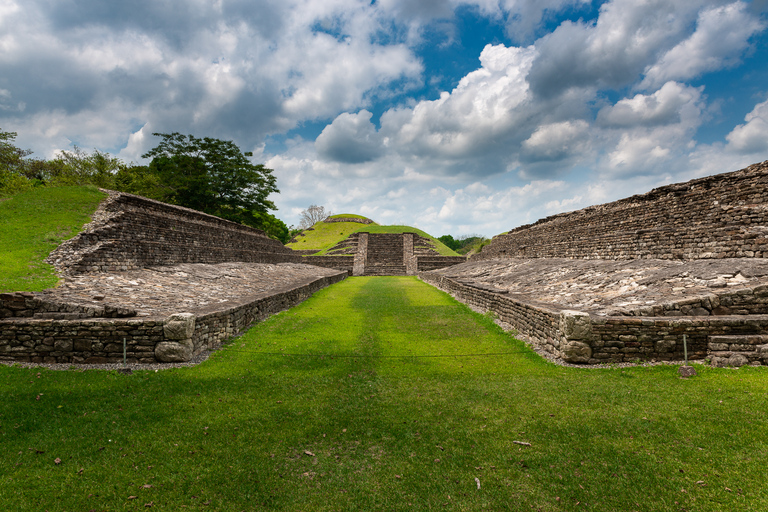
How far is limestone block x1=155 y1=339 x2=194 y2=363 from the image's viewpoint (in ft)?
17.9

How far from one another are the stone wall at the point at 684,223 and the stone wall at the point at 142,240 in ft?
53.6

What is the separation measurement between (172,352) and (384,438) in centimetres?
411

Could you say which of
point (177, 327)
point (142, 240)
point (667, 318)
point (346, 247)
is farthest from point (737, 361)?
point (346, 247)

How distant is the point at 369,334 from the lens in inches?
309

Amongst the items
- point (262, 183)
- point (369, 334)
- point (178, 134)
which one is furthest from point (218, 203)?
point (369, 334)

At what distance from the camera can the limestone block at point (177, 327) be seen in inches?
217

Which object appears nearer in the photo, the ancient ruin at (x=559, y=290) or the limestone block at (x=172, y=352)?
the ancient ruin at (x=559, y=290)

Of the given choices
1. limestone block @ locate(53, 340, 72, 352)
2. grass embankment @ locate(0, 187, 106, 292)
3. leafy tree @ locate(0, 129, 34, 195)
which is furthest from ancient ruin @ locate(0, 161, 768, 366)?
leafy tree @ locate(0, 129, 34, 195)

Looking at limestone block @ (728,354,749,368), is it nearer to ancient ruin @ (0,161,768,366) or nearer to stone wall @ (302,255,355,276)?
ancient ruin @ (0,161,768,366)

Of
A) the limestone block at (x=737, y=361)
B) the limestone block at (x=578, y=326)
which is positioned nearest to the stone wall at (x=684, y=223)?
the limestone block at (x=737, y=361)

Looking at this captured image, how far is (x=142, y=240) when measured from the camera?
37.8 ft

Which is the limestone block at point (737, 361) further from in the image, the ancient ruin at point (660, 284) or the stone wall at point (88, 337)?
the stone wall at point (88, 337)

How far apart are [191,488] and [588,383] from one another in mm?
4914

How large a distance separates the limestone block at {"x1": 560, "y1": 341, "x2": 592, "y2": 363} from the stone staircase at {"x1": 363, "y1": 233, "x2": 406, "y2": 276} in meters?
24.4
